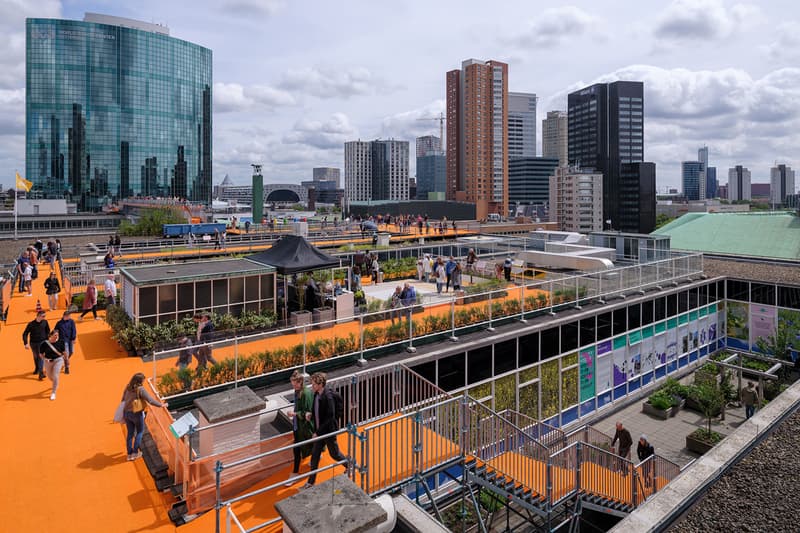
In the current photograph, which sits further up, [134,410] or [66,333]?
[66,333]

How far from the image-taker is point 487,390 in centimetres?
1561

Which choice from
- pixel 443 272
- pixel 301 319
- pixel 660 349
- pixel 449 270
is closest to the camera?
pixel 301 319

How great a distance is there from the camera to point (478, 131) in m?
144

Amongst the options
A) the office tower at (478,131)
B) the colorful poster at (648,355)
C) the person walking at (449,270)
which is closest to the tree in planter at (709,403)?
the colorful poster at (648,355)

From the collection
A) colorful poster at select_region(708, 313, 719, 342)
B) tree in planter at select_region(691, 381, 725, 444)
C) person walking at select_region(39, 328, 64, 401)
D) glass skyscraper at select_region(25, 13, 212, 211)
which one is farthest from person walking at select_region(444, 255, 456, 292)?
glass skyscraper at select_region(25, 13, 212, 211)

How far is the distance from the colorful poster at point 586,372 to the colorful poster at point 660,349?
559cm

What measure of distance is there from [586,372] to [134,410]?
53.2 ft

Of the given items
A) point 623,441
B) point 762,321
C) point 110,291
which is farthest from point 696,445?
point 110,291

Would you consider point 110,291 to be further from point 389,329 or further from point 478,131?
point 478,131

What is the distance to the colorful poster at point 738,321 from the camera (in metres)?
28.5

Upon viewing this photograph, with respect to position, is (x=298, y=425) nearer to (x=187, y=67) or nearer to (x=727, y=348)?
(x=727, y=348)

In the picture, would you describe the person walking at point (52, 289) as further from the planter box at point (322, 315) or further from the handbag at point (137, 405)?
the handbag at point (137, 405)

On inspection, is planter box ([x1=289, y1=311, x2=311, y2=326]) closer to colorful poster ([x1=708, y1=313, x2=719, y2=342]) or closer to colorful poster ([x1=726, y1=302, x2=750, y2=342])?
colorful poster ([x1=708, y1=313, x2=719, y2=342])

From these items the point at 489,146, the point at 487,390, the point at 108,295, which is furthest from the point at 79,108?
the point at 487,390
